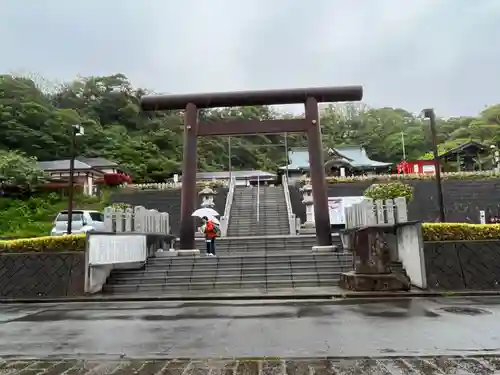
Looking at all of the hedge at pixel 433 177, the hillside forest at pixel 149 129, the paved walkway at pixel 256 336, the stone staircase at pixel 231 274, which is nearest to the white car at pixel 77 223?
the stone staircase at pixel 231 274

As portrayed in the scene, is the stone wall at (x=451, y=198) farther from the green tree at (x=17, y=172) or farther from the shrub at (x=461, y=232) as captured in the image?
the green tree at (x=17, y=172)

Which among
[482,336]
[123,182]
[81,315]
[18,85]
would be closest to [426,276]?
[482,336]

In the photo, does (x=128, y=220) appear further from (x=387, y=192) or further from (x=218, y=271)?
(x=387, y=192)

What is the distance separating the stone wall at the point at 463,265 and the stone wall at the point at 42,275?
9400mm

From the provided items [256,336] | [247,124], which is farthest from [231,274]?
[256,336]

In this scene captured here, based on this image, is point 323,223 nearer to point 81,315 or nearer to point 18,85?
point 81,315

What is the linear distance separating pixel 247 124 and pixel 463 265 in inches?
351

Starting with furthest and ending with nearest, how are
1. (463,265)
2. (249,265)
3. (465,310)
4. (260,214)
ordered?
(260,214)
(249,265)
(463,265)
(465,310)

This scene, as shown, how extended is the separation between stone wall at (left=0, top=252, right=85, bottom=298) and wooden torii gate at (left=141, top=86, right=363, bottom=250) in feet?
14.8

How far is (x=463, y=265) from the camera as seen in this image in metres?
11.2

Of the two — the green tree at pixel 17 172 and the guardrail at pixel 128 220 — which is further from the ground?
the green tree at pixel 17 172

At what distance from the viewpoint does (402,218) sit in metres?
12.7

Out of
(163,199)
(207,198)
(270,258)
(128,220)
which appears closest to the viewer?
(128,220)

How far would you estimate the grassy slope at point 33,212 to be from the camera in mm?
28547
